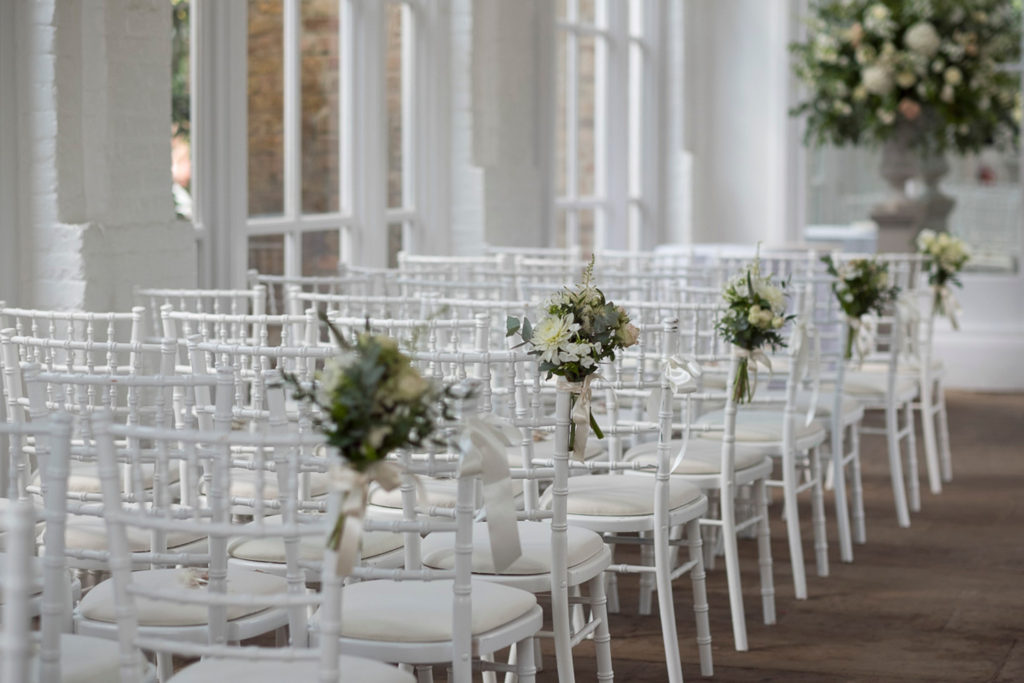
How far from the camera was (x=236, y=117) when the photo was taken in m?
5.36

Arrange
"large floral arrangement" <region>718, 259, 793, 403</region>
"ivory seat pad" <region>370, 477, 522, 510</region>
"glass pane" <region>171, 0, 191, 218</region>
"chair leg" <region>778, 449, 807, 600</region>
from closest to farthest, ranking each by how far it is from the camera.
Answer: "ivory seat pad" <region>370, 477, 522, 510</region>
"large floral arrangement" <region>718, 259, 793, 403</region>
"chair leg" <region>778, 449, 807, 600</region>
"glass pane" <region>171, 0, 191, 218</region>

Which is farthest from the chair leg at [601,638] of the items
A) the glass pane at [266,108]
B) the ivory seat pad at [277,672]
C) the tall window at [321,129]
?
the glass pane at [266,108]

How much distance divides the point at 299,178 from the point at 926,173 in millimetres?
5585

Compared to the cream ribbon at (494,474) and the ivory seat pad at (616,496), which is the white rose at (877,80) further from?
the cream ribbon at (494,474)

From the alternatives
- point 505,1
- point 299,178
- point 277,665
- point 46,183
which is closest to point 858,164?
point 505,1

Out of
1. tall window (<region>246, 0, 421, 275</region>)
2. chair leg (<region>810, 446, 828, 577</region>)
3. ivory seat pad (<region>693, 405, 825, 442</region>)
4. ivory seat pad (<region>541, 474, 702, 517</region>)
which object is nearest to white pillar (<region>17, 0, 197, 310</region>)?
tall window (<region>246, 0, 421, 275</region>)

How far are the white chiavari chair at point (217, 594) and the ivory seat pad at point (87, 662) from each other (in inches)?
3.3

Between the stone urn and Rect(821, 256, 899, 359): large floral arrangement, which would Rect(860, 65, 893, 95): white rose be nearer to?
the stone urn

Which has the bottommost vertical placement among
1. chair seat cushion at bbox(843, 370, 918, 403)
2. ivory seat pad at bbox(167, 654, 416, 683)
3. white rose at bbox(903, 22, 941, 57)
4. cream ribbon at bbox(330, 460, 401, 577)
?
ivory seat pad at bbox(167, 654, 416, 683)

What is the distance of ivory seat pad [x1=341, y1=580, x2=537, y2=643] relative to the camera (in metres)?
2.41

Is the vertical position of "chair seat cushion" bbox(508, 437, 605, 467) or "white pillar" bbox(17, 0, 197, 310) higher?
"white pillar" bbox(17, 0, 197, 310)

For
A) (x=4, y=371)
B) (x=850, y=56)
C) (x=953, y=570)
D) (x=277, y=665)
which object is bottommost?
(x=953, y=570)

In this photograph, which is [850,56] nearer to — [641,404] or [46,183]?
[641,404]

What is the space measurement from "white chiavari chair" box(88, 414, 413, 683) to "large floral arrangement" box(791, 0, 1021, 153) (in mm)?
7489
